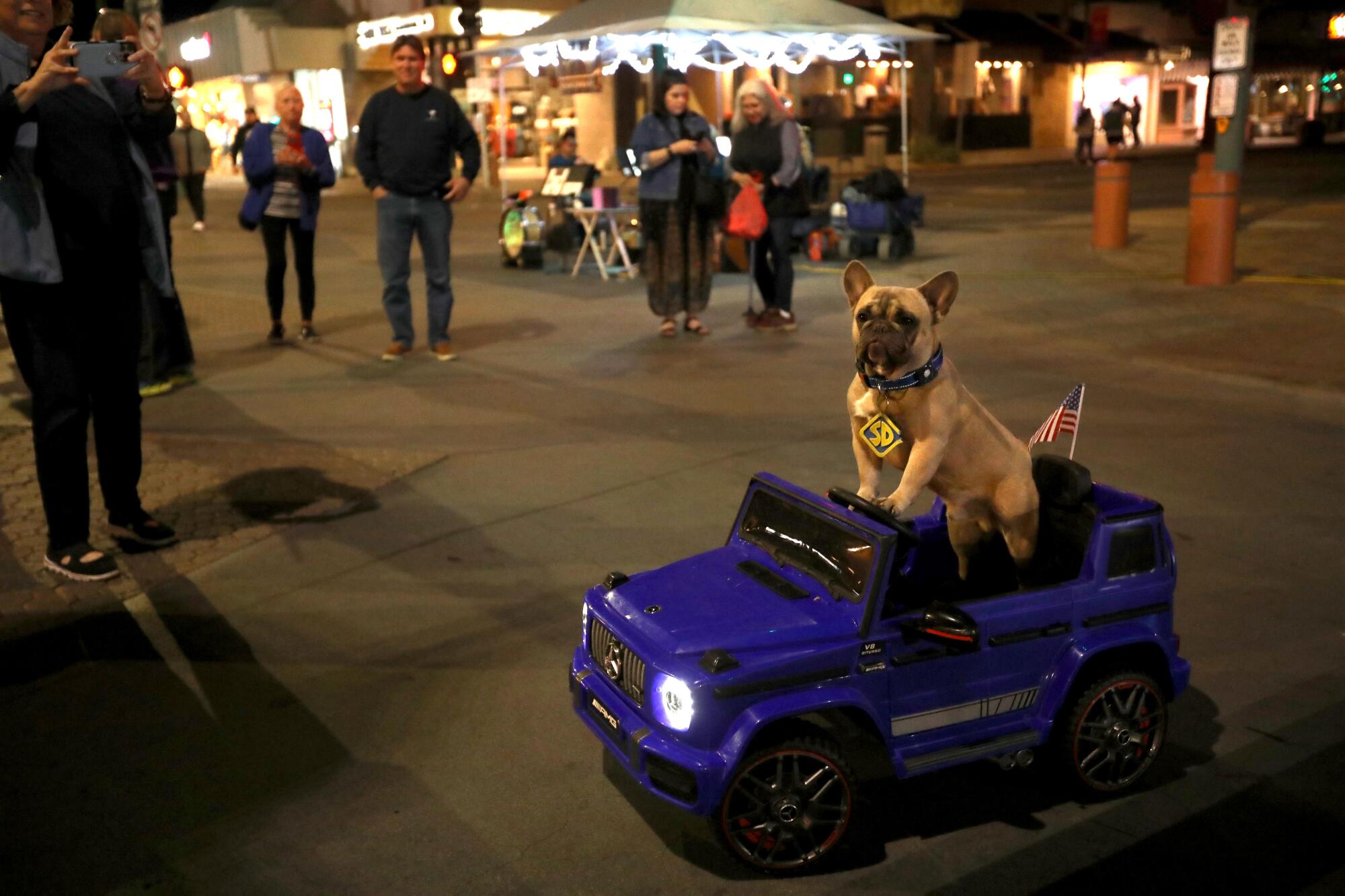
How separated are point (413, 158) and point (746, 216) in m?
2.66

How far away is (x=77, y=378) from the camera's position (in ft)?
17.6

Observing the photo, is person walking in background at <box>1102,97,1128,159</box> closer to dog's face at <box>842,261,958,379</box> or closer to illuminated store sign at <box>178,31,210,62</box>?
illuminated store sign at <box>178,31,210,62</box>

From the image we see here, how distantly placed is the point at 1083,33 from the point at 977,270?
35.6m

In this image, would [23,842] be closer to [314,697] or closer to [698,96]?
[314,697]

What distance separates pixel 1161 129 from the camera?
51375mm

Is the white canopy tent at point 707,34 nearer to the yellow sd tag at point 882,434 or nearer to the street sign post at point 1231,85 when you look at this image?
the street sign post at point 1231,85

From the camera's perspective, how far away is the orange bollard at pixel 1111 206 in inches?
595

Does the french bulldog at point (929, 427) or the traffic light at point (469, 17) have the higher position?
the traffic light at point (469, 17)

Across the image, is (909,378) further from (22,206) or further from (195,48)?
(195,48)

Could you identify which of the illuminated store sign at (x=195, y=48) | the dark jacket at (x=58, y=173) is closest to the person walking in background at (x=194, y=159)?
the dark jacket at (x=58, y=173)

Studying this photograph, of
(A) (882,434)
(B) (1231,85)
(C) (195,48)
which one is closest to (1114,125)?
(B) (1231,85)

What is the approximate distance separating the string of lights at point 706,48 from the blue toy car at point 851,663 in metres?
10.8

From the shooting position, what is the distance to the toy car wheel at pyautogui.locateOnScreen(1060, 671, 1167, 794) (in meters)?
3.68

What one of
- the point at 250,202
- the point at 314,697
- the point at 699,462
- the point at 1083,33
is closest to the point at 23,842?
the point at 314,697
